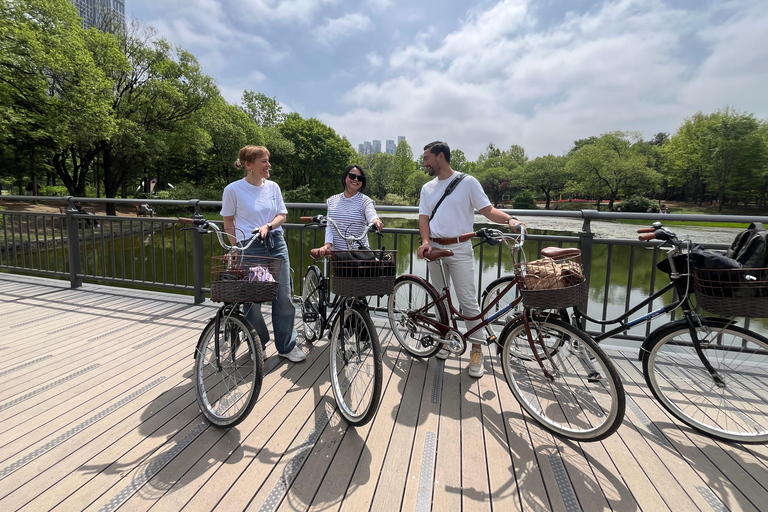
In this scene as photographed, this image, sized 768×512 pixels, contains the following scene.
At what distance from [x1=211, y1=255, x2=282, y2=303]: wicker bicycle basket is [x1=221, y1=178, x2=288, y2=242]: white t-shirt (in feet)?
1.49

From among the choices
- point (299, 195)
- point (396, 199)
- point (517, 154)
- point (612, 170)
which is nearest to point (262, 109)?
point (299, 195)

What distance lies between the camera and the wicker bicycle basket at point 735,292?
1856 mm

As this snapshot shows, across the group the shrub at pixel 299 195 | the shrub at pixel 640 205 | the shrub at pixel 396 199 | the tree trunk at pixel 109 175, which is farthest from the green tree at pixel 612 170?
the tree trunk at pixel 109 175

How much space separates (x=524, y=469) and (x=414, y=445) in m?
0.55

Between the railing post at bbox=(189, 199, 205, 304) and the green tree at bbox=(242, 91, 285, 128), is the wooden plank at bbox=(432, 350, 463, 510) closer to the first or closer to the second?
the railing post at bbox=(189, 199, 205, 304)

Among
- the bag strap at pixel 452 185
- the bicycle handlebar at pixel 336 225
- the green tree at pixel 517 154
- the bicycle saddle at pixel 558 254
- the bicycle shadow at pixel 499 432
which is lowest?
the bicycle shadow at pixel 499 432

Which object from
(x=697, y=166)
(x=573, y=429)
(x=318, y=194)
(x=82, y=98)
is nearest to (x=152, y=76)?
(x=82, y=98)

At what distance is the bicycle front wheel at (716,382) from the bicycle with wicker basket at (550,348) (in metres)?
0.49

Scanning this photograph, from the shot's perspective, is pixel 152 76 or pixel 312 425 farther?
pixel 152 76

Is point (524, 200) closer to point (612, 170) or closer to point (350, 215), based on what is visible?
point (612, 170)

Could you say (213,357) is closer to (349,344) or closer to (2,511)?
(349,344)

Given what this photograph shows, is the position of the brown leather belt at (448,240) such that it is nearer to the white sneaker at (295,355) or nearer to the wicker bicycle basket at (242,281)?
the wicker bicycle basket at (242,281)

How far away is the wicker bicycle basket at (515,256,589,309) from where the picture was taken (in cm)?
195

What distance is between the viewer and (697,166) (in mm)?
41500
